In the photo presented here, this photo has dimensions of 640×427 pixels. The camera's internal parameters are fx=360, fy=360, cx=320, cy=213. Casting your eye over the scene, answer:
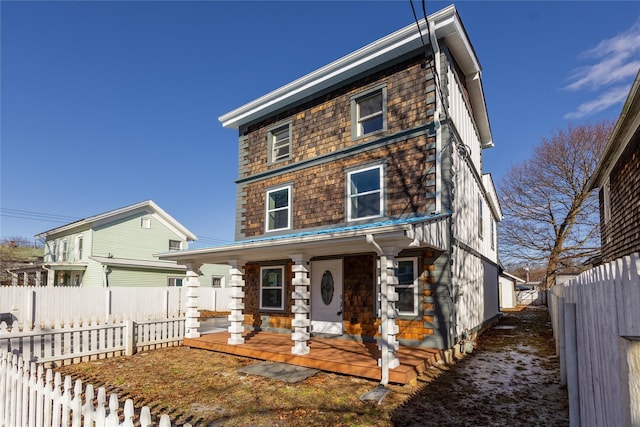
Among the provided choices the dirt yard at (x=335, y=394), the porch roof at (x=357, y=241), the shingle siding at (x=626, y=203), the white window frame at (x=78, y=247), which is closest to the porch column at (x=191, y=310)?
the porch roof at (x=357, y=241)

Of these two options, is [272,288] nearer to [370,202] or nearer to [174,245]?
[370,202]

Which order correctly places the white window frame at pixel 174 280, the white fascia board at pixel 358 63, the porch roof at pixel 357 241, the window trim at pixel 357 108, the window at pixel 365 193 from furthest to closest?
the white window frame at pixel 174 280 → the window trim at pixel 357 108 → the window at pixel 365 193 → the white fascia board at pixel 358 63 → the porch roof at pixel 357 241

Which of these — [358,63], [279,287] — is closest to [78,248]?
[279,287]

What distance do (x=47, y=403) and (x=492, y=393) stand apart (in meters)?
6.65

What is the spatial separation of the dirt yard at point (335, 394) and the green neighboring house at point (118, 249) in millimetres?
16218

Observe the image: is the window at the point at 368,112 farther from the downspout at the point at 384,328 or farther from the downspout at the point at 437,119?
the downspout at the point at 384,328

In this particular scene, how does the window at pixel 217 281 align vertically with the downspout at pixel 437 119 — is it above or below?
below

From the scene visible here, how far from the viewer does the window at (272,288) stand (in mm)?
12126

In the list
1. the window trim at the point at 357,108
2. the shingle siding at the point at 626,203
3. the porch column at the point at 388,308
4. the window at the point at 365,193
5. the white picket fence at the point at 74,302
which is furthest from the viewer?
the white picket fence at the point at 74,302

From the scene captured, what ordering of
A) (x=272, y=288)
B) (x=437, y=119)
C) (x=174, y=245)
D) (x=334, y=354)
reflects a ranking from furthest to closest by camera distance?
(x=174, y=245) → (x=272, y=288) → (x=437, y=119) → (x=334, y=354)

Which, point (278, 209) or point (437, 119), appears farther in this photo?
point (278, 209)

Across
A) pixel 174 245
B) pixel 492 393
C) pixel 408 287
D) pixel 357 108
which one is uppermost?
pixel 357 108

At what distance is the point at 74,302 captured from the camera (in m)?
17.1

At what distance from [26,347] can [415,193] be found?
10.1 meters
